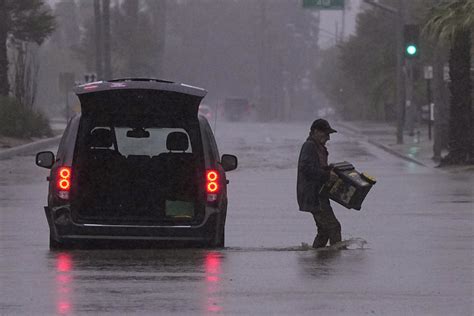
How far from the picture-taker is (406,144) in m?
46.0

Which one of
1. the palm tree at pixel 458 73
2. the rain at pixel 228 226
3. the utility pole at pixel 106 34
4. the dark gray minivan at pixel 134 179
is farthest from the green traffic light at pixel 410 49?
the dark gray minivan at pixel 134 179

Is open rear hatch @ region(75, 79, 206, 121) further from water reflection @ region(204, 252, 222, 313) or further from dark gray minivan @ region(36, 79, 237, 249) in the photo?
water reflection @ region(204, 252, 222, 313)

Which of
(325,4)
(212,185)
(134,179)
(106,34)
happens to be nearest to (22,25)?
(325,4)

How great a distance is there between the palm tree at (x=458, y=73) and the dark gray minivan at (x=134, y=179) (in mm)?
17799

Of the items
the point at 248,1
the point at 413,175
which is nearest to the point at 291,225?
the point at 413,175

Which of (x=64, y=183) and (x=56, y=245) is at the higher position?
(x=64, y=183)

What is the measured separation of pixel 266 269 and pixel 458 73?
20.9m

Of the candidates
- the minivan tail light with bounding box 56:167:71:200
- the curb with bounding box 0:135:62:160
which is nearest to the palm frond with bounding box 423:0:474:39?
the curb with bounding box 0:135:62:160

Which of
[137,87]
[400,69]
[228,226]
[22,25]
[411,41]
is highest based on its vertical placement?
[22,25]

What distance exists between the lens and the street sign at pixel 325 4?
50.2 m

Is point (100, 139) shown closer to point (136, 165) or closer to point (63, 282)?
point (136, 165)

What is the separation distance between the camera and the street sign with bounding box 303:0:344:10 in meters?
50.2

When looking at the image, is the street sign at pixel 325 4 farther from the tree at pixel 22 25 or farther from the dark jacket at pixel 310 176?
the dark jacket at pixel 310 176

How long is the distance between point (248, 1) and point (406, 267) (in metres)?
150
